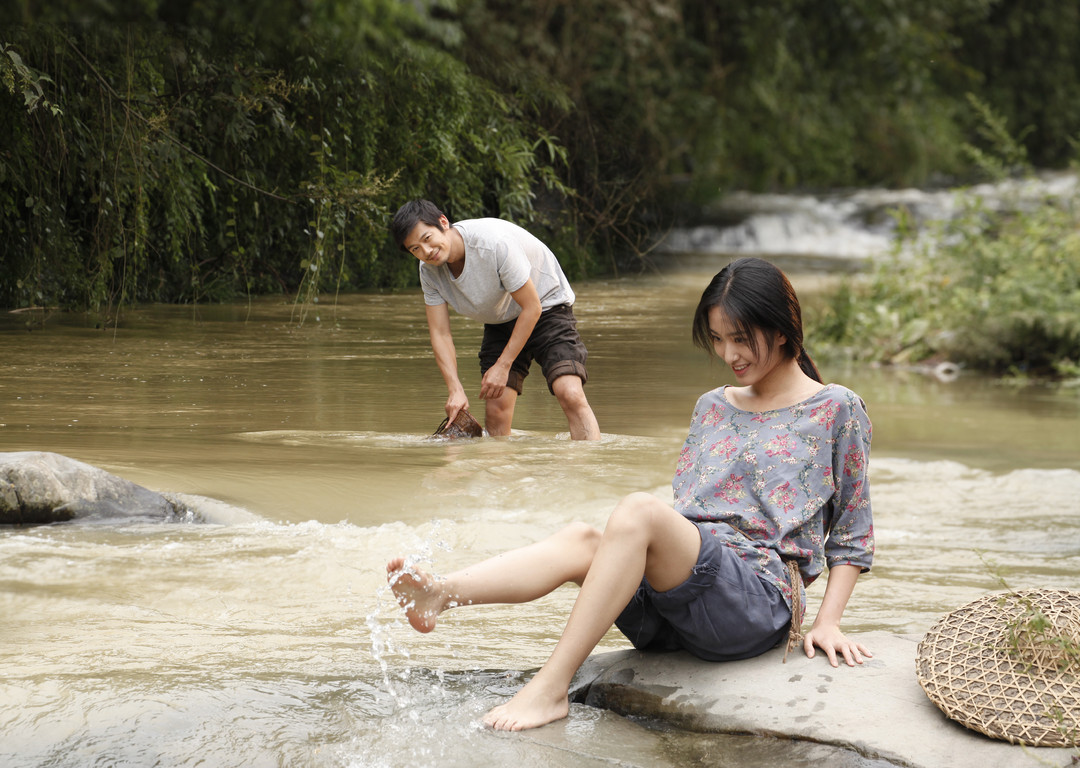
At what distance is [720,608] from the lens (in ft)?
6.89

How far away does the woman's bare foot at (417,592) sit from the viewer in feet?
6.71

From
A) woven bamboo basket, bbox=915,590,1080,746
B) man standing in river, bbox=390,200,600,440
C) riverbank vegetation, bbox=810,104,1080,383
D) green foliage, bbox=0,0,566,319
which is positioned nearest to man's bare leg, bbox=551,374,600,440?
man standing in river, bbox=390,200,600,440

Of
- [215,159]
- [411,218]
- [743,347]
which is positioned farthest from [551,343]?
[743,347]

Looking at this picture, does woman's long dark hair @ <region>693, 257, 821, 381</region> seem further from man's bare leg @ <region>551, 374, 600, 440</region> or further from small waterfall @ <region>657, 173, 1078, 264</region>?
small waterfall @ <region>657, 173, 1078, 264</region>

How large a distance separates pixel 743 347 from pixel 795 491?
286 mm

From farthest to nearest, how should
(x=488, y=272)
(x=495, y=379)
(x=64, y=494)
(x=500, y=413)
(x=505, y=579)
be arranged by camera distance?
(x=500, y=413)
(x=495, y=379)
(x=488, y=272)
(x=64, y=494)
(x=505, y=579)

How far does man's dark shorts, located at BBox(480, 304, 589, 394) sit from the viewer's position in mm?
4695

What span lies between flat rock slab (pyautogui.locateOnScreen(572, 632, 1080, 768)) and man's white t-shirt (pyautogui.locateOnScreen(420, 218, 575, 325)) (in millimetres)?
2214

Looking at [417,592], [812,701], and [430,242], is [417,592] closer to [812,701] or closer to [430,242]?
[812,701]

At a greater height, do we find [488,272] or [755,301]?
[755,301]

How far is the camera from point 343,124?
18.7 feet

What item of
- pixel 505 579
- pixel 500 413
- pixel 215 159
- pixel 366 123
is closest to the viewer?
pixel 505 579

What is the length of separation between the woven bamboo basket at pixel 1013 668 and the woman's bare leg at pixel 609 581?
0.46 metres

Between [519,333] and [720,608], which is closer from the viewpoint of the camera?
[720,608]
